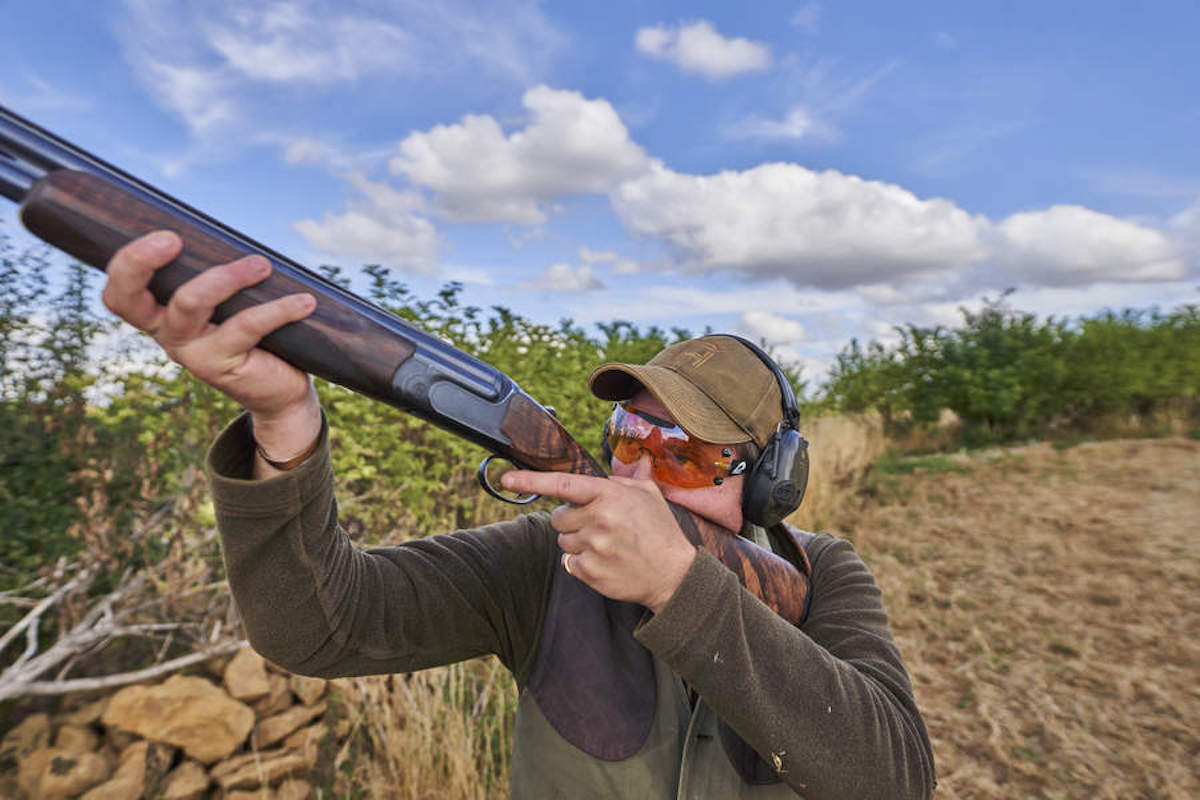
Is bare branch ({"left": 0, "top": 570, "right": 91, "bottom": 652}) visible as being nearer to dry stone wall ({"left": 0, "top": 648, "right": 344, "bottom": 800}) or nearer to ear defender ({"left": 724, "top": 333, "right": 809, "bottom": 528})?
dry stone wall ({"left": 0, "top": 648, "right": 344, "bottom": 800})

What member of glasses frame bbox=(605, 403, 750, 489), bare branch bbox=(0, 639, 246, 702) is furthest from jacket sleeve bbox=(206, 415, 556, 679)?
bare branch bbox=(0, 639, 246, 702)

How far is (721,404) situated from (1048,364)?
16069 mm

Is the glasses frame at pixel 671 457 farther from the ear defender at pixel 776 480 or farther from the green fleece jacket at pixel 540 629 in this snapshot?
the green fleece jacket at pixel 540 629

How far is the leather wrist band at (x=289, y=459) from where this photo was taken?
1.67 m

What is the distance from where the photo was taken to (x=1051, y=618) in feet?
21.6

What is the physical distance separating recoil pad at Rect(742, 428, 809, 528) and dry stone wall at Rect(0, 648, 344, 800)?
305 centimetres

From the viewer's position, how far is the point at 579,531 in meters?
1.57

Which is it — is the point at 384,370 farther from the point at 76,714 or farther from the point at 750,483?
the point at 76,714

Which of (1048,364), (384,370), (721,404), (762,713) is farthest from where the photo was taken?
(1048,364)

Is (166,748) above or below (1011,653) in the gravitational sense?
above

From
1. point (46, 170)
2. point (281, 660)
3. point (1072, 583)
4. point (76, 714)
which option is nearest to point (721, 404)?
point (281, 660)

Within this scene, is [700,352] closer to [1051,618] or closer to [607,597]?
[607,597]

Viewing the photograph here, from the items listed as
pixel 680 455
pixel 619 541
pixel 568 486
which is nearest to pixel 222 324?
pixel 568 486

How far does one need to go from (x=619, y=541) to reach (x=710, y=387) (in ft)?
2.57
